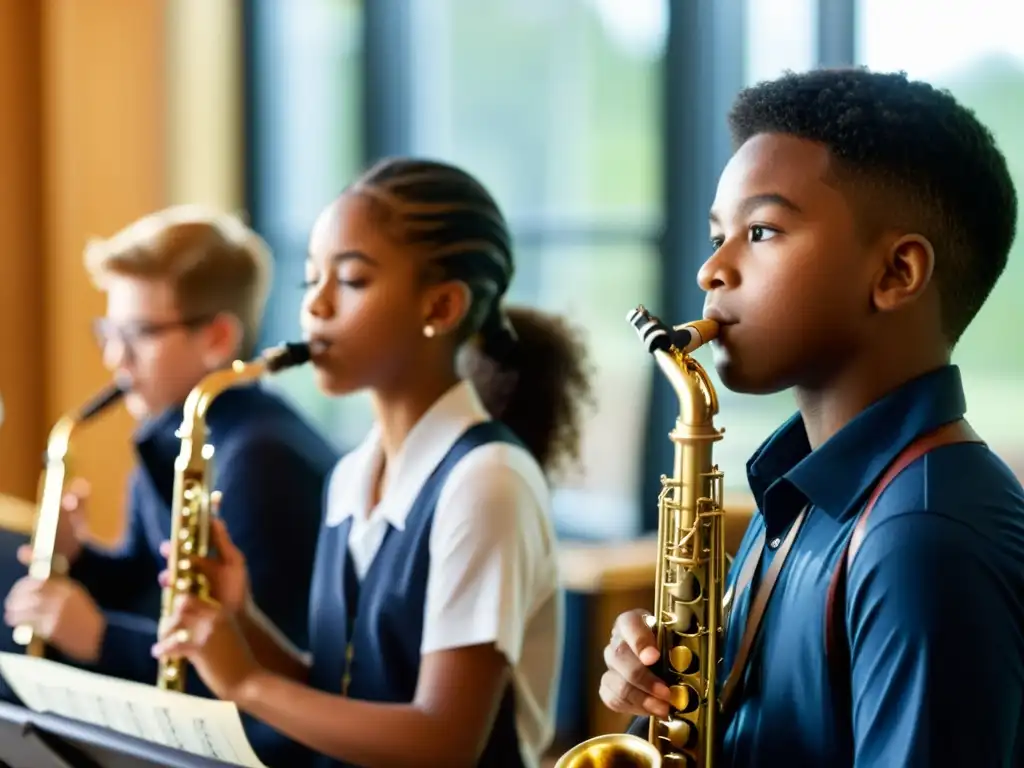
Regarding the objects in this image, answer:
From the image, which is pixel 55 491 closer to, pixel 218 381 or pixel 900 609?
pixel 218 381

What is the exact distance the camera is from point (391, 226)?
1524 mm

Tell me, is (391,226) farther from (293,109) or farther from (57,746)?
(293,109)

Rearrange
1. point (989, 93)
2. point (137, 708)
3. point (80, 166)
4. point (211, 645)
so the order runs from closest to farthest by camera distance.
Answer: point (137, 708) → point (211, 645) → point (989, 93) → point (80, 166)

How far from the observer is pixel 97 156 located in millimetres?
3955

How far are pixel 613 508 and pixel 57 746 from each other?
2.20 m

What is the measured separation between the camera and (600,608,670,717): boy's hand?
1103 mm

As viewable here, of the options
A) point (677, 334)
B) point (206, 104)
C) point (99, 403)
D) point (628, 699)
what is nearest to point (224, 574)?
point (99, 403)

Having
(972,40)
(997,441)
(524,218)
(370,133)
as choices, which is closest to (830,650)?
(997,441)

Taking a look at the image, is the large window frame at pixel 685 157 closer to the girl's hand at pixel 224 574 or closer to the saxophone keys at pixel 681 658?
the girl's hand at pixel 224 574

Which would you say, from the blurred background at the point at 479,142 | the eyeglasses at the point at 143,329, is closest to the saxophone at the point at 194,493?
the eyeglasses at the point at 143,329

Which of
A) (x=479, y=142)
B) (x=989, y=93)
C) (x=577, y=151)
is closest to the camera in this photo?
(x=989, y=93)

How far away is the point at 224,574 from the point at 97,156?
2.64 metres

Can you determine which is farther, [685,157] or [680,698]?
[685,157]

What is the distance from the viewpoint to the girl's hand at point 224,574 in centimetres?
164
